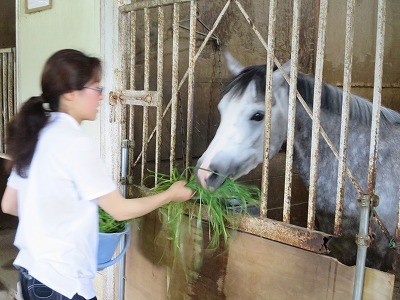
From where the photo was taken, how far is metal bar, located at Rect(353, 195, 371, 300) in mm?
1497

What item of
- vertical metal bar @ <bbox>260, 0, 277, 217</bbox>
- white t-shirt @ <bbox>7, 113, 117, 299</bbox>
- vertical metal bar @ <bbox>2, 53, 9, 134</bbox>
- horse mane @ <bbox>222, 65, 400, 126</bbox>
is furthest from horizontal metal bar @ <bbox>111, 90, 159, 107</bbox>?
vertical metal bar @ <bbox>2, 53, 9, 134</bbox>

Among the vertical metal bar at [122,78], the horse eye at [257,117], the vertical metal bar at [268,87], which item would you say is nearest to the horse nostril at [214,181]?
the vertical metal bar at [268,87]

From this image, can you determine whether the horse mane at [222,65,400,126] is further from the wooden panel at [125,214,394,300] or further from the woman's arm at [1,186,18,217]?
the woman's arm at [1,186,18,217]

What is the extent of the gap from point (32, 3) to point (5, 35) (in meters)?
2.09

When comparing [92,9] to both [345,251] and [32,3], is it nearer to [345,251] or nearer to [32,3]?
[32,3]

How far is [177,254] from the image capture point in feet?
7.34

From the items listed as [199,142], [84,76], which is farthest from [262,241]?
[199,142]

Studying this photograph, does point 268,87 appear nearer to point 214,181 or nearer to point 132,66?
point 214,181

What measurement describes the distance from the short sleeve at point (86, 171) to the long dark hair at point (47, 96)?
16cm

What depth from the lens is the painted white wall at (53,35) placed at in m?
2.61

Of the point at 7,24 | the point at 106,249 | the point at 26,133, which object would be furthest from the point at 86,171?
the point at 7,24

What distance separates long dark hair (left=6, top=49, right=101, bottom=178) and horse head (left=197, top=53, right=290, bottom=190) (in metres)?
0.69

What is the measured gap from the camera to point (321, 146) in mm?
2225

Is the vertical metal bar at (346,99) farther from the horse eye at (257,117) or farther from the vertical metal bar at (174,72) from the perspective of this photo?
the vertical metal bar at (174,72)
